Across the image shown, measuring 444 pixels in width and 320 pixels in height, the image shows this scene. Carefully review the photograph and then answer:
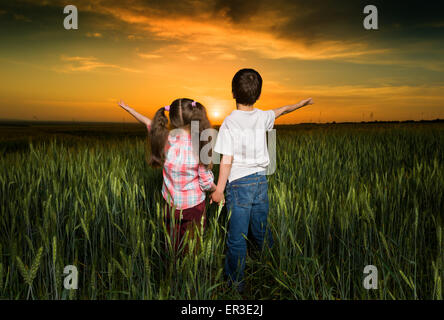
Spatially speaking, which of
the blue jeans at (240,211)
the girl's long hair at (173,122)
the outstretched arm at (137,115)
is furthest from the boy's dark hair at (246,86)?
the outstretched arm at (137,115)

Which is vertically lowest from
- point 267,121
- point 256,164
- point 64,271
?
point 64,271

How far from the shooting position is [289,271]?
6.64 feet

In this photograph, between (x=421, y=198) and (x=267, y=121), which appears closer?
(x=267, y=121)

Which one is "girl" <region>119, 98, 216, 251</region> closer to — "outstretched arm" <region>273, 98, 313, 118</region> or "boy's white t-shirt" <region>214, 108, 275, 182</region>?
"boy's white t-shirt" <region>214, 108, 275, 182</region>

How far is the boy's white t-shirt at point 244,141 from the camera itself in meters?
2.04

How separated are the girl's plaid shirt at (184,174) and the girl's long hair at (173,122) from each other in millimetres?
88

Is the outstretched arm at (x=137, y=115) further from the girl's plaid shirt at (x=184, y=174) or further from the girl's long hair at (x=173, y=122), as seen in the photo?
the girl's plaid shirt at (x=184, y=174)

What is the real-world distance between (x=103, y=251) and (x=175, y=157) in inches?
34.3

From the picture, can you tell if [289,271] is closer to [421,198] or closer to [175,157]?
[175,157]

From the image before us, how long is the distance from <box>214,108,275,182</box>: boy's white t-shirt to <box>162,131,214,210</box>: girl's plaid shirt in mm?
237

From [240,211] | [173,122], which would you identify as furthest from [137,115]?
[240,211]
